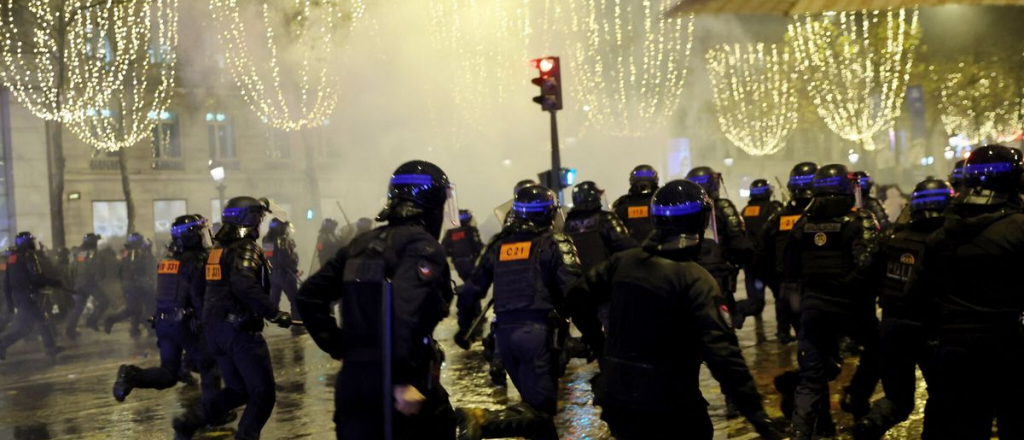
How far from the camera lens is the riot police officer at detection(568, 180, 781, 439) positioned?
10.1ft

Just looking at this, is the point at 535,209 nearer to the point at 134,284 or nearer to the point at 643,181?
the point at 643,181

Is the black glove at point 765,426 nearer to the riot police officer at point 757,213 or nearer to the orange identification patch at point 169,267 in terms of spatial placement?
the orange identification patch at point 169,267

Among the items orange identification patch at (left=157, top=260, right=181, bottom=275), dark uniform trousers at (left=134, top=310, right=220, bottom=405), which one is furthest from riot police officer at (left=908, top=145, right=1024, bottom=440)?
orange identification patch at (left=157, top=260, right=181, bottom=275)

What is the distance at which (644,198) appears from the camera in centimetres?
800

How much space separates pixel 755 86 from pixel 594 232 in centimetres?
3180

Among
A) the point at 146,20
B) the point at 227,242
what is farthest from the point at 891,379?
the point at 146,20

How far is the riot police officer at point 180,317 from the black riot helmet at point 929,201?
4.30 metres

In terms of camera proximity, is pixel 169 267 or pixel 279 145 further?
pixel 279 145

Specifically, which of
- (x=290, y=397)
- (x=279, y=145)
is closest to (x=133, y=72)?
(x=279, y=145)

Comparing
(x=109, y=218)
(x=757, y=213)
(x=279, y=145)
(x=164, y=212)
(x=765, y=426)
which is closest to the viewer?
(x=765, y=426)

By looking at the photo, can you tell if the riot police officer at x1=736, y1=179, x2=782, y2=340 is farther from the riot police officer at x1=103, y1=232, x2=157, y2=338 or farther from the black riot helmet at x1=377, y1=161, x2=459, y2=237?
the riot police officer at x1=103, y1=232, x2=157, y2=338

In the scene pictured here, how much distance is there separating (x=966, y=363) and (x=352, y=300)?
251 centimetres

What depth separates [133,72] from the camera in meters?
22.4

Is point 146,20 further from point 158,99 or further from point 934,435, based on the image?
point 934,435
